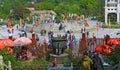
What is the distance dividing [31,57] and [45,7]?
62.9 meters

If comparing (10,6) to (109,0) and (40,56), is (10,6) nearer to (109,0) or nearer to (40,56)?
(109,0)

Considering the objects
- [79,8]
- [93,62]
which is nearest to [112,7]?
[79,8]

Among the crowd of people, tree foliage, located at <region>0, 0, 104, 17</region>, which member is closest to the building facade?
tree foliage, located at <region>0, 0, 104, 17</region>

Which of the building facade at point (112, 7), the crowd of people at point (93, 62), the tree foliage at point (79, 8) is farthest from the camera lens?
the tree foliage at point (79, 8)

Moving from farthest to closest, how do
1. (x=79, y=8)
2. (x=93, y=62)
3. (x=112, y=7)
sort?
(x=79, y=8) < (x=112, y=7) < (x=93, y=62)

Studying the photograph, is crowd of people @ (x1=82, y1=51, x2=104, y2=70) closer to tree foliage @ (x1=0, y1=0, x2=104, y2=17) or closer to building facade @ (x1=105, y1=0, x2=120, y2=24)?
building facade @ (x1=105, y1=0, x2=120, y2=24)

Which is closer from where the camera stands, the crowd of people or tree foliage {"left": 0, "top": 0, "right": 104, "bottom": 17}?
the crowd of people

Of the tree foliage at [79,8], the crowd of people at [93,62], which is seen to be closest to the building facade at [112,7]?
the tree foliage at [79,8]

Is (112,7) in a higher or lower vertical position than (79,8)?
higher

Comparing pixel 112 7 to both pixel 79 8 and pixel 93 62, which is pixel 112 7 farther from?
pixel 93 62

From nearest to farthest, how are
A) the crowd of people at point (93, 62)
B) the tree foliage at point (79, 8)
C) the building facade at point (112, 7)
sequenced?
the crowd of people at point (93, 62) → the building facade at point (112, 7) → the tree foliage at point (79, 8)

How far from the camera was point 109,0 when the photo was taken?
73938 mm

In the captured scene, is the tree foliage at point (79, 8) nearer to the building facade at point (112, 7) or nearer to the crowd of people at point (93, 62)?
the building facade at point (112, 7)

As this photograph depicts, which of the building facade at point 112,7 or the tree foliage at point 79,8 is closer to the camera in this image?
the building facade at point 112,7
